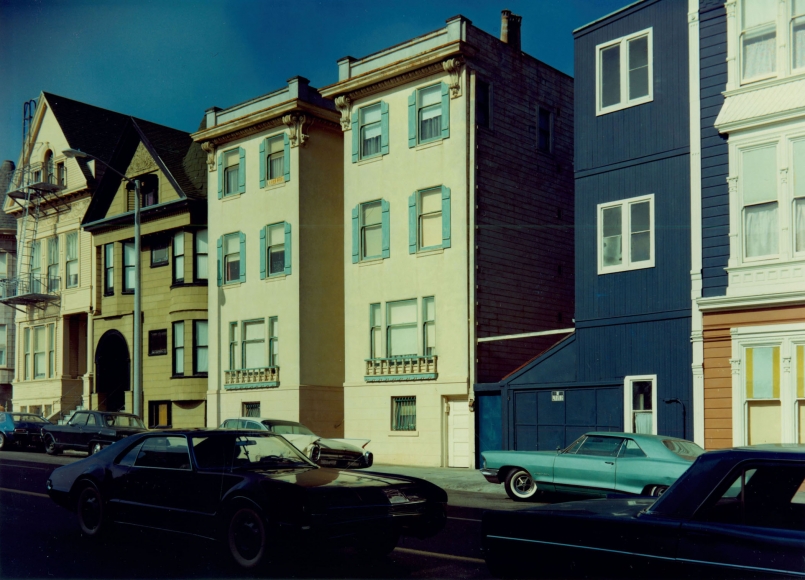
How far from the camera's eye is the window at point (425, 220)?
27.0 meters

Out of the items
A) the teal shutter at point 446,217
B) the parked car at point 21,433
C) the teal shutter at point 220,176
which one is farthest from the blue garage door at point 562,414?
the parked car at point 21,433

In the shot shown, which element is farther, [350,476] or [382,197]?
[382,197]

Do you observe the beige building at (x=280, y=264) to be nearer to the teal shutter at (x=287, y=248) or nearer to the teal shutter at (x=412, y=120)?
the teal shutter at (x=287, y=248)

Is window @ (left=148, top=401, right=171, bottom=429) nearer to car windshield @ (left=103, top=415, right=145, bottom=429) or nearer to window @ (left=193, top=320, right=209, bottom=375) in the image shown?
window @ (left=193, top=320, right=209, bottom=375)

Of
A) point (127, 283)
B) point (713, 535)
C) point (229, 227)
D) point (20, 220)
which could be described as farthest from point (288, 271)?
point (713, 535)

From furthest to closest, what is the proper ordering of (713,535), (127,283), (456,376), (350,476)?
(127,283) < (456,376) < (350,476) < (713,535)

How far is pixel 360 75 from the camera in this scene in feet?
94.0

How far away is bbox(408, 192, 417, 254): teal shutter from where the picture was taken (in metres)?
27.3

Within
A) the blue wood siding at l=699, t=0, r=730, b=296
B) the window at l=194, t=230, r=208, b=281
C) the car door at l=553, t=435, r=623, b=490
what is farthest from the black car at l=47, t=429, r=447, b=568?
the window at l=194, t=230, r=208, b=281

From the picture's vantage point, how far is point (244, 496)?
8992 millimetres

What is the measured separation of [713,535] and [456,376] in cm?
2063

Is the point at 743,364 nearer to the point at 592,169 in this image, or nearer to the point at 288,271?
the point at 592,169

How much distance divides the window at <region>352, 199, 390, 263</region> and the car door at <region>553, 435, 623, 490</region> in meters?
13.4

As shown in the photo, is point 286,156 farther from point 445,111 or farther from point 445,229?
point 445,229
